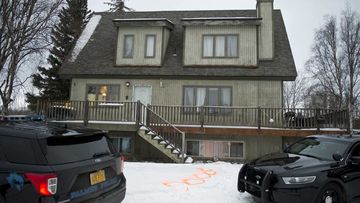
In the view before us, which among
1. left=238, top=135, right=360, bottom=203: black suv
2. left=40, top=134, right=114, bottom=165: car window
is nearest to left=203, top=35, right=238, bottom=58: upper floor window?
left=238, top=135, right=360, bottom=203: black suv

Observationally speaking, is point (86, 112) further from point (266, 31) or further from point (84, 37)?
point (266, 31)

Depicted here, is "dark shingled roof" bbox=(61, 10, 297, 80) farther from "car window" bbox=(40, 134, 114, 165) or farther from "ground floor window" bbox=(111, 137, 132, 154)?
"car window" bbox=(40, 134, 114, 165)

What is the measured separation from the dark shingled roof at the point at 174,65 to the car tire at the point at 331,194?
1120cm

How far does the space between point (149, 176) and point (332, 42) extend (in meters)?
29.6

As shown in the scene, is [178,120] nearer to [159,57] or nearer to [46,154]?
[159,57]

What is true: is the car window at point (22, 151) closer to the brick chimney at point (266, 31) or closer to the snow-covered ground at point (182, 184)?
the snow-covered ground at point (182, 184)

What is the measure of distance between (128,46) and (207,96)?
5550 millimetres

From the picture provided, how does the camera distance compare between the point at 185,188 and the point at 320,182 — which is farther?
the point at 185,188

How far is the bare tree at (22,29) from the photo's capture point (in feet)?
51.1

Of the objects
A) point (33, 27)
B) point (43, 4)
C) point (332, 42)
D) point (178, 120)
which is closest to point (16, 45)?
point (33, 27)

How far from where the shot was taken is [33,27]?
16.7 metres

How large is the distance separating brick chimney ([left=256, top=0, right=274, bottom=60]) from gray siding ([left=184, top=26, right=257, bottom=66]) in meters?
0.60

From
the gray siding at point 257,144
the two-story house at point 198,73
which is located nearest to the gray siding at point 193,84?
the two-story house at point 198,73

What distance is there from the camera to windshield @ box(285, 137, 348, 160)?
7.03 metres
